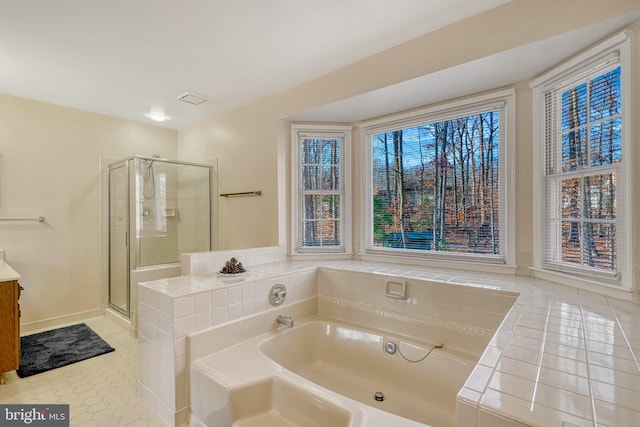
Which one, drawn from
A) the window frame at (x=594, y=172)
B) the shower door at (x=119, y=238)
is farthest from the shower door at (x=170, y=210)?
the window frame at (x=594, y=172)

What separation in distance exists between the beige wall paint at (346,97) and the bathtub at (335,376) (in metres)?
0.98

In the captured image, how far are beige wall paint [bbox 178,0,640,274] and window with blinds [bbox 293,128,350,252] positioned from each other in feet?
0.44

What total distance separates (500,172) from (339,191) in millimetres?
1417

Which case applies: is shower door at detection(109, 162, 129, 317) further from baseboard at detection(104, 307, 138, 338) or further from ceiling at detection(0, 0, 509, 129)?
ceiling at detection(0, 0, 509, 129)

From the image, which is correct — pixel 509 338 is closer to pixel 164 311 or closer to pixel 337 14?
pixel 164 311

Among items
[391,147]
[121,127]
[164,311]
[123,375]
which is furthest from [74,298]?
[391,147]

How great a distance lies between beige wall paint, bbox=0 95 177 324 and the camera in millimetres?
3002

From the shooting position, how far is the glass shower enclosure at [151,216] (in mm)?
3082

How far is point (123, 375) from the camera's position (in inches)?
88.9

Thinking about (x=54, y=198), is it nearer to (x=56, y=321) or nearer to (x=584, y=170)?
(x=56, y=321)

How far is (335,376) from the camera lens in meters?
2.22

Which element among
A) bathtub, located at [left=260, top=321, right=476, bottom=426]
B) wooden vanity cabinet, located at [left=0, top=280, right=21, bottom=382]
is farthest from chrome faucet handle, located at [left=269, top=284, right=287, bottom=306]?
wooden vanity cabinet, located at [left=0, top=280, right=21, bottom=382]

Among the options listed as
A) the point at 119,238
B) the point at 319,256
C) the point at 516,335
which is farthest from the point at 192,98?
the point at 516,335

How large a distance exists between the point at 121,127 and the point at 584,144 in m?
4.44
